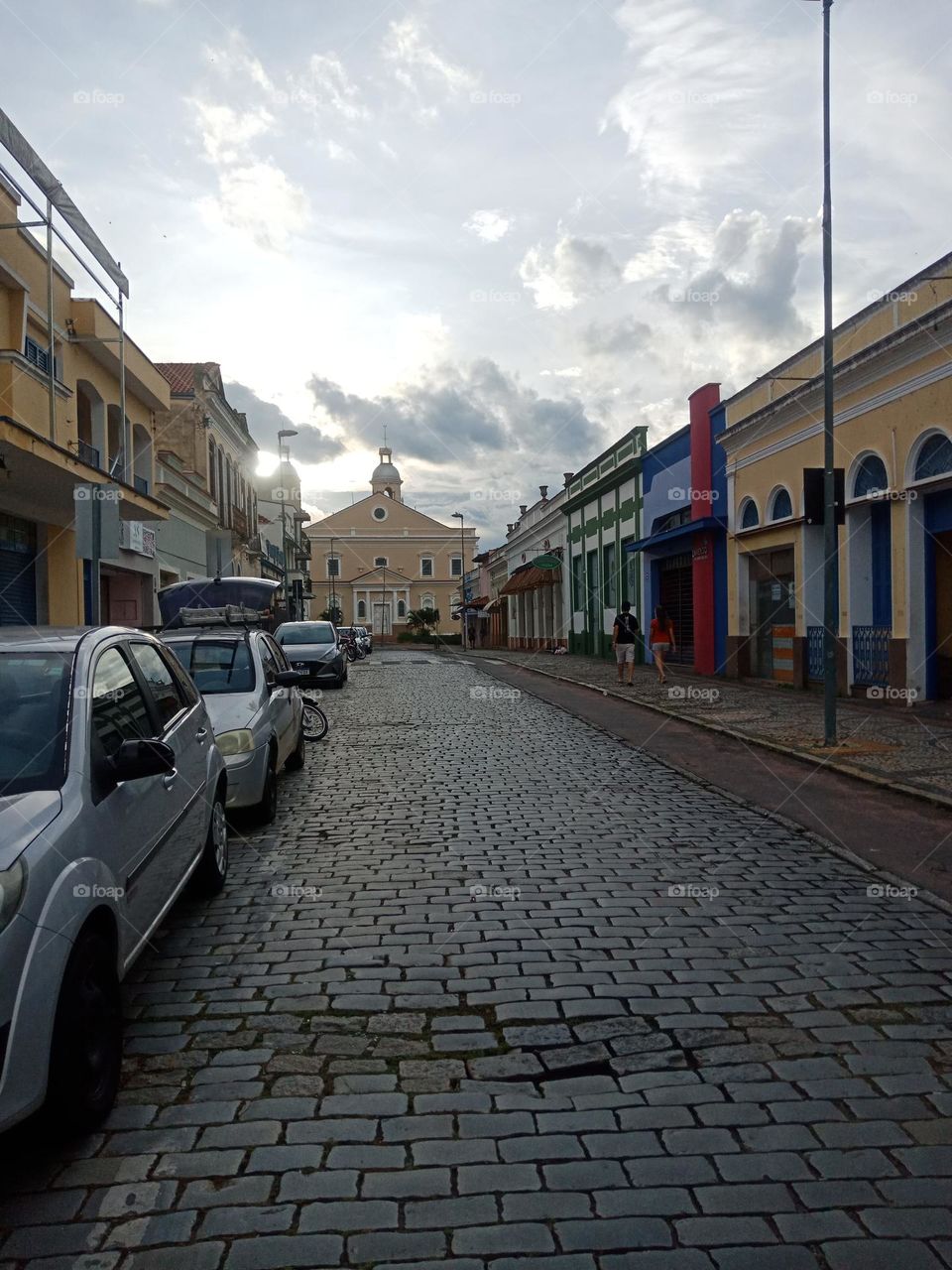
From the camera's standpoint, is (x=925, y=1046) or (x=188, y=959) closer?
(x=925, y=1046)

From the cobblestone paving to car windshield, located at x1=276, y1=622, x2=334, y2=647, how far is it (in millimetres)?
17069

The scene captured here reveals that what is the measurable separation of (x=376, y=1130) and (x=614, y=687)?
18059 millimetres

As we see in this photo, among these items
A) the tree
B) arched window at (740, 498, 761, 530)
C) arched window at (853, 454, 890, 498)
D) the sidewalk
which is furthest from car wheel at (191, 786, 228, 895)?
the tree

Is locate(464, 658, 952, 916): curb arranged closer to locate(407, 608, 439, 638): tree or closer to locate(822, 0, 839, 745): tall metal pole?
locate(822, 0, 839, 745): tall metal pole

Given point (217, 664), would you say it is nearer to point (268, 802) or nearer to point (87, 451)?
point (268, 802)

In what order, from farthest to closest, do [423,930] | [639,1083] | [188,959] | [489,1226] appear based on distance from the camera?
[423,930], [188,959], [639,1083], [489,1226]

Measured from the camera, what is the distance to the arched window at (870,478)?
15.6 m

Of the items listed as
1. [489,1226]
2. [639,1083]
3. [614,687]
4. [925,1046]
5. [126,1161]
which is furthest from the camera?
[614,687]

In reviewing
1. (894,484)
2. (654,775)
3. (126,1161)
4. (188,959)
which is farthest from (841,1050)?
(894,484)

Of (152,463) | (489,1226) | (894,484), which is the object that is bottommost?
(489,1226)

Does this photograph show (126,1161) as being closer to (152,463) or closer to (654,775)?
(654,775)

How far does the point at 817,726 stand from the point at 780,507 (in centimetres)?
807

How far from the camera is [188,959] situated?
184 inches

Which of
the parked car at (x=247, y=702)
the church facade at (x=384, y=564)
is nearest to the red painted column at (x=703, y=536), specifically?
the parked car at (x=247, y=702)
